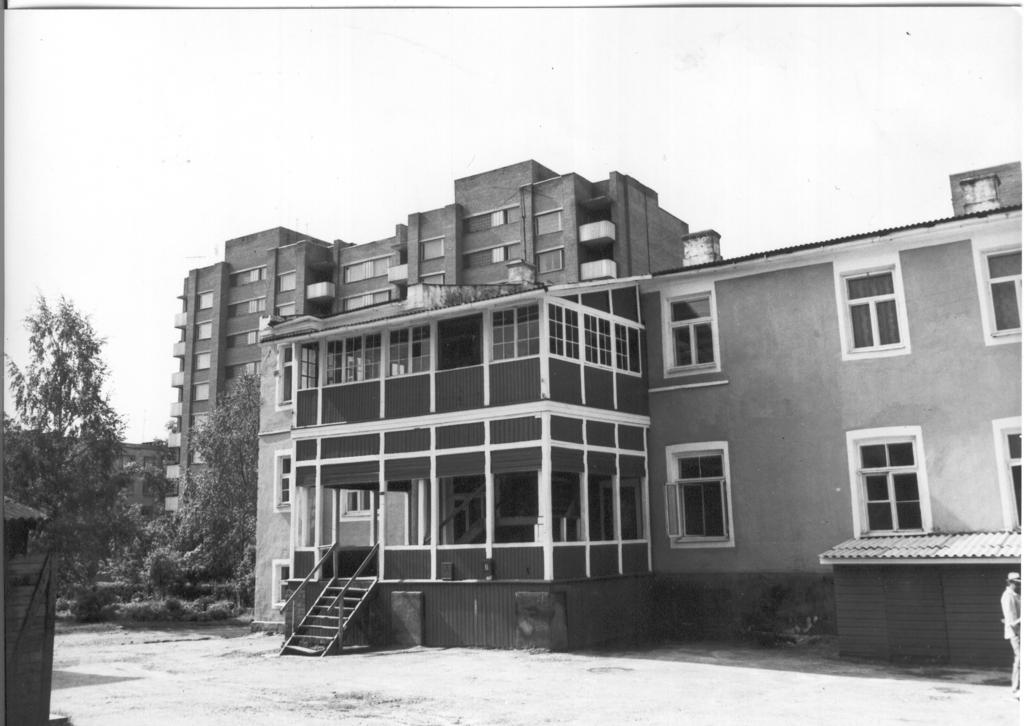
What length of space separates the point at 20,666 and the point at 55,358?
8128 mm

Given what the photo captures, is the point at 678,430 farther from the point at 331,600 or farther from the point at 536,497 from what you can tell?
the point at 331,600

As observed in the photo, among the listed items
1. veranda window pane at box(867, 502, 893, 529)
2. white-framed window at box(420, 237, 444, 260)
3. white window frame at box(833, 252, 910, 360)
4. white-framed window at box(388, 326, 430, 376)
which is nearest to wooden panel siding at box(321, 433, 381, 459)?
white-framed window at box(388, 326, 430, 376)

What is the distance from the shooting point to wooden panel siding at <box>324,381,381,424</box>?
57.1 feet

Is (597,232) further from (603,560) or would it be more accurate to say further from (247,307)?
(603,560)

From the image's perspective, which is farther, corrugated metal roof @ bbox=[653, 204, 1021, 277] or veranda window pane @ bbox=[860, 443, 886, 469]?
veranda window pane @ bbox=[860, 443, 886, 469]

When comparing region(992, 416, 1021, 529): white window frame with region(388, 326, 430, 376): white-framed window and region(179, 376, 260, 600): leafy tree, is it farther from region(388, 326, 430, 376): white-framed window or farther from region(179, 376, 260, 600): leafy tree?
region(179, 376, 260, 600): leafy tree

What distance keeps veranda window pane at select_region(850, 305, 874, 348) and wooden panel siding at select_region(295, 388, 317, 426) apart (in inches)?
417

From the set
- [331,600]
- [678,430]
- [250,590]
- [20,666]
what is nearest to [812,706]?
[678,430]

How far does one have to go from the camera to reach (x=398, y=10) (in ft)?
31.6

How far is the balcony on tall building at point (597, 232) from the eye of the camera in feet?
137

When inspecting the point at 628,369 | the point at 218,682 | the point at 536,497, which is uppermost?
the point at 628,369

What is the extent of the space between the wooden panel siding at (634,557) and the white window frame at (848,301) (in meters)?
5.19

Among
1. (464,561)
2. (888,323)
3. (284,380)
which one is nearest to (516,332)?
(464,561)

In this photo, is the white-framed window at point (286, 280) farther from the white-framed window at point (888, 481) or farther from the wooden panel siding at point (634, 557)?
the white-framed window at point (888, 481)
